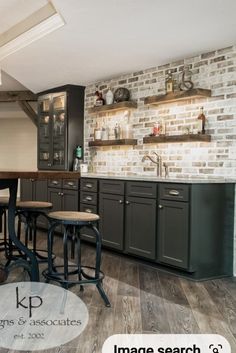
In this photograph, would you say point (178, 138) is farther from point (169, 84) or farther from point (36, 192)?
point (36, 192)

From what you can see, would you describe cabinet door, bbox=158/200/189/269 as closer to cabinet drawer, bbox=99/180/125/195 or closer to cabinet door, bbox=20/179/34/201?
cabinet drawer, bbox=99/180/125/195

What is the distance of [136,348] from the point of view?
7.09 feet

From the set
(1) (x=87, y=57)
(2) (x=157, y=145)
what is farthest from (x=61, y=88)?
(2) (x=157, y=145)

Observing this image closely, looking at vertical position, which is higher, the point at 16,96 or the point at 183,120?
the point at 16,96

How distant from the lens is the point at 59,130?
6.13m

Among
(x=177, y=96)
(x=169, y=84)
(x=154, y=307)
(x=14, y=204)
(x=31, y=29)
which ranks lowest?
(x=154, y=307)

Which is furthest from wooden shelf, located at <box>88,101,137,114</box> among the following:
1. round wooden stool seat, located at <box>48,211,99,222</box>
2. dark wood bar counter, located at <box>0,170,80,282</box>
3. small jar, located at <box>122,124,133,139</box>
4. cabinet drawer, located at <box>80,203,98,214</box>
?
round wooden stool seat, located at <box>48,211,99,222</box>

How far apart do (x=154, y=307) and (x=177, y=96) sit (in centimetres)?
246

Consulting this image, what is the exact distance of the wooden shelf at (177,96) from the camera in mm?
4074

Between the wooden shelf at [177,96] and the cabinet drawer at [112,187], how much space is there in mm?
1111

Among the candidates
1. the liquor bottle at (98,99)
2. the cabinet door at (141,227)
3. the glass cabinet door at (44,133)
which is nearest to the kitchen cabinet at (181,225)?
the cabinet door at (141,227)

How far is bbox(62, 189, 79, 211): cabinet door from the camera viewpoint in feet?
16.9

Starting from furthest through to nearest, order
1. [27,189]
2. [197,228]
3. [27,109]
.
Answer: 1. [27,109]
2. [27,189]
3. [197,228]

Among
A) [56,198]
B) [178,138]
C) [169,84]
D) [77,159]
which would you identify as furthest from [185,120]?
[56,198]
